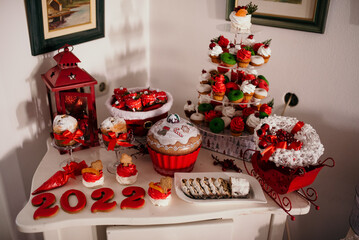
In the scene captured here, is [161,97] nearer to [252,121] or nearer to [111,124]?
[111,124]

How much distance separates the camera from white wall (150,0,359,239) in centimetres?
142

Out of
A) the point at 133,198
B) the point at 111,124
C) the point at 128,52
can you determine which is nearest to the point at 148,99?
the point at 111,124

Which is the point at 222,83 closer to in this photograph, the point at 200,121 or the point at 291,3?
the point at 200,121

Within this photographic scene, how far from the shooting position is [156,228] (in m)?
1.16

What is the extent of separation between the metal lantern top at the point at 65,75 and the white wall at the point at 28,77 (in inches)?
4.4

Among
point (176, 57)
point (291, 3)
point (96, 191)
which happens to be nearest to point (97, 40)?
point (176, 57)

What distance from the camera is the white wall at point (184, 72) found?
1.36 meters

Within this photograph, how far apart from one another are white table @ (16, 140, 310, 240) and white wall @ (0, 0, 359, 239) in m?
0.26

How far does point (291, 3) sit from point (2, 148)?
4.49ft

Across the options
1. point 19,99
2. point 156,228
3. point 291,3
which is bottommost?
point 156,228

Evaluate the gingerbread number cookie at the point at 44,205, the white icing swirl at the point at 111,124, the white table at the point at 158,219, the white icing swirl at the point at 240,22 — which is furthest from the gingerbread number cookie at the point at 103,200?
the white icing swirl at the point at 240,22

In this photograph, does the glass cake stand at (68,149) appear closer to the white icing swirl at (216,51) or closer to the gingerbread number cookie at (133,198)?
the gingerbread number cookie at (133,198)

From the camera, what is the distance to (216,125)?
1.40 m

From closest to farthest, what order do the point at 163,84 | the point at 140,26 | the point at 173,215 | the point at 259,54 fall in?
the point at 173,215 < the point at 259,54 < the point at 140,26 < the point at 163,84
